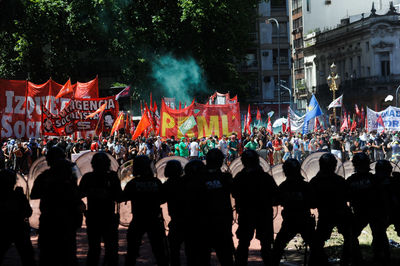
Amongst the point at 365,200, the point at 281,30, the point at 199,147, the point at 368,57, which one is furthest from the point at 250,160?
the point at 281,30

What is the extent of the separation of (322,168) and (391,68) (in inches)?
2189

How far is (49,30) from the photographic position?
124ft

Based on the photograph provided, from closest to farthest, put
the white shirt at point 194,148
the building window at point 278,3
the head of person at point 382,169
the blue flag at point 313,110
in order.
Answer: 1. the head of person at point 382,169
2. the white shirt at point 194,148
3. the blue flag at point 313,110
4. the building window at point 278,3

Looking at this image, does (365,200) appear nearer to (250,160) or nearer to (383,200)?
(383,200)

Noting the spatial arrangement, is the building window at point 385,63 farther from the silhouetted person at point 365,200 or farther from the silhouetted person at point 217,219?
the silhouetted person at point 217,219

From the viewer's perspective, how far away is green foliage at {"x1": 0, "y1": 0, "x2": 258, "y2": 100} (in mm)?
37344

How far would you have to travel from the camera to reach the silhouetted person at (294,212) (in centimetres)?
716

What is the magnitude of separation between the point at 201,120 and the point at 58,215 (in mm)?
17431

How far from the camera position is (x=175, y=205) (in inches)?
279

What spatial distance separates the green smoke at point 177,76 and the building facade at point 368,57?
24961mm

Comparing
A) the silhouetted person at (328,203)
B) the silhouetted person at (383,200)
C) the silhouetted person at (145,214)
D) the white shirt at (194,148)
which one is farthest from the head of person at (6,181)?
the white shirt at (194,148)

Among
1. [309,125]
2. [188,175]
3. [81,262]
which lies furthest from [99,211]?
[309,125]

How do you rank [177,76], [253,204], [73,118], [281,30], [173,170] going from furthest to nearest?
[281,30] < [177,76] < [73,118] < [253,204] < [173,170]

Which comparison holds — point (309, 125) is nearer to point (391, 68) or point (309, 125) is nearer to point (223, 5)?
point (223, 5)
